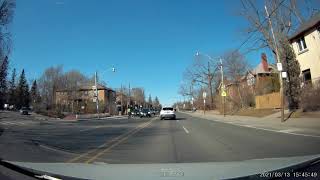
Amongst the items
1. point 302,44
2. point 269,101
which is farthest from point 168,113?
point 302,44

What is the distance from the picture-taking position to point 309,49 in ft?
132

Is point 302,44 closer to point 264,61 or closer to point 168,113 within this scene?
point 168,113

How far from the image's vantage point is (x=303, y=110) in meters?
A: 33.2

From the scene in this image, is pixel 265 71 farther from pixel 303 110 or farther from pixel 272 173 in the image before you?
pixel 272 173

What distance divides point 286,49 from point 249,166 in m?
35.4

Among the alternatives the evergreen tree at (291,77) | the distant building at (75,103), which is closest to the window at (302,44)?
the evergreen tree at (291,77)

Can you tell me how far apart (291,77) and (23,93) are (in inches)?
4528

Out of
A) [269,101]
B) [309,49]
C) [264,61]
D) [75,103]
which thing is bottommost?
[269,101]

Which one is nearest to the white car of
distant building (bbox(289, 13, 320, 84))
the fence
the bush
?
the fence

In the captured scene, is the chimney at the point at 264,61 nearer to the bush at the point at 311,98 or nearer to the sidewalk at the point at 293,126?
the bush at the point at 311,98

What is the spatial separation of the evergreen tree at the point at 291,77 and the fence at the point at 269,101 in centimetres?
561

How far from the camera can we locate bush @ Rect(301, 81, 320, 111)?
30969 mm

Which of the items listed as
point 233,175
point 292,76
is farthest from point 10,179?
point 292,76

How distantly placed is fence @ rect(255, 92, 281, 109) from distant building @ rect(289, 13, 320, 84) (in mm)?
4238
